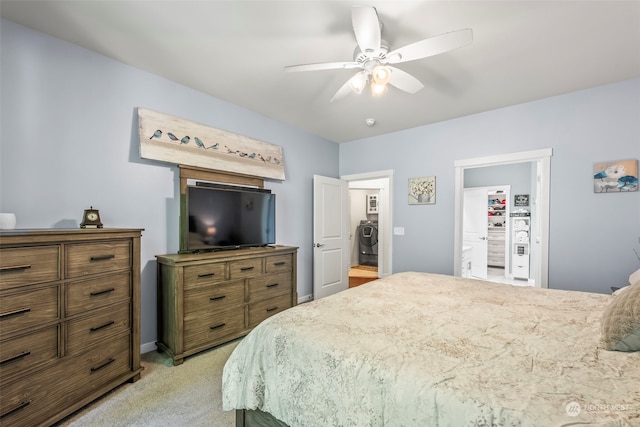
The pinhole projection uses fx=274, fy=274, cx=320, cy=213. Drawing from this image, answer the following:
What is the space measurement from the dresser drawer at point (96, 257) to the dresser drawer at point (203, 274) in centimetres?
46

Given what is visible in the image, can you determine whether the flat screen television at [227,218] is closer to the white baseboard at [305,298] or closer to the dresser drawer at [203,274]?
the dresser drawer at [203,274]

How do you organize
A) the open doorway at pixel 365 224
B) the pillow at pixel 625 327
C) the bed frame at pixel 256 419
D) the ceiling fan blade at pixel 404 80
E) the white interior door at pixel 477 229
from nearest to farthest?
the pillow at pixel 625 327 < the bed frame at pixel 256 419 < the ceiling fan blade at pixel 404 80 < the white interior door at pixel 477 229 < the open doorway at pixel 365 224

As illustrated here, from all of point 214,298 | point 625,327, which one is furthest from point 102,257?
point 625,327

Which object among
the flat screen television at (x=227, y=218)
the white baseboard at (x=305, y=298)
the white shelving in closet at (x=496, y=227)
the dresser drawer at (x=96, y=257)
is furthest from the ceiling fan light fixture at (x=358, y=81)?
the white shelving in closet at (x=496, y=227)

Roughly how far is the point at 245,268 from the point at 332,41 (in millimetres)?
2172

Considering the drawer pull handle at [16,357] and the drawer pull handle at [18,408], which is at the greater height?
the drawer pull handle at [16,357]

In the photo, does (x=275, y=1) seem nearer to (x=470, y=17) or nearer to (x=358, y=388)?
(x=470, y=17)

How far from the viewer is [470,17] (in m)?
1.81

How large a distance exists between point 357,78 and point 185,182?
1.97 m

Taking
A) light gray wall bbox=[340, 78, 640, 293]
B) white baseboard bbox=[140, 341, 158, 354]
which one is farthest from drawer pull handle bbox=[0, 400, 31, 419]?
light gray wall bbox=[340, 78, 640, 293]

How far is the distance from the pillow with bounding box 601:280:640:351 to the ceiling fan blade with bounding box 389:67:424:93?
5.74 feet

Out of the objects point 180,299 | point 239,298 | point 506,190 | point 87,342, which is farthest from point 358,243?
point 87,342

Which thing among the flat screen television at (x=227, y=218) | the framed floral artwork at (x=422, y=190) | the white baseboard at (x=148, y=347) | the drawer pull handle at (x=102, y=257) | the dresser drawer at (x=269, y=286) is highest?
the framed floral artwork at (x=422, y=190)

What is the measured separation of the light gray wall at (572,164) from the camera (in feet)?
8.79
